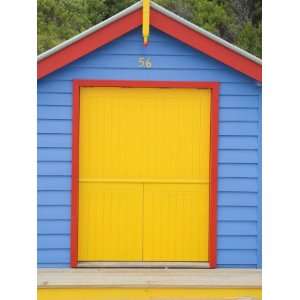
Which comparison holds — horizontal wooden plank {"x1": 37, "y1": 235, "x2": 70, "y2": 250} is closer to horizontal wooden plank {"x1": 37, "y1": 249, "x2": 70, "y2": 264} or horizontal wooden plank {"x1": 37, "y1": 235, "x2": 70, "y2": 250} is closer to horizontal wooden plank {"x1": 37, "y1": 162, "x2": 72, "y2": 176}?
horizontal wooden plank {"x1": 37, "y1": 249, "x2": 70, "y2": 264}

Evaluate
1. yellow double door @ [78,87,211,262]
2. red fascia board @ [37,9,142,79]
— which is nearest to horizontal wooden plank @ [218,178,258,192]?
yellow double door @ [78,87,211,262]

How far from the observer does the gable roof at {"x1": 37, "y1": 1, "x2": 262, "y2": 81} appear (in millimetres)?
7527

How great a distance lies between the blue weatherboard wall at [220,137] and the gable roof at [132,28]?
15 centimetres

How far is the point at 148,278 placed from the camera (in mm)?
7332

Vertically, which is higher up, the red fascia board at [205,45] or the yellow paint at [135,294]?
the red fascia board at [205,45]

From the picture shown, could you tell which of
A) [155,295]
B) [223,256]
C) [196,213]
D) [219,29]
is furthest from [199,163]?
[219,29]

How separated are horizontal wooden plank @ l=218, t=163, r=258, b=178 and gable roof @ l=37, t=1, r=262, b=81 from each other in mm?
1006

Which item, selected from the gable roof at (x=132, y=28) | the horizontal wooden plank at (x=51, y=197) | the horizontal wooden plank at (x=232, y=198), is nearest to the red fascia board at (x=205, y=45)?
the gable roof at (x=132, y=28)

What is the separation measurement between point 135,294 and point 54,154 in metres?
1.79

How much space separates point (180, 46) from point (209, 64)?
375 millimetres

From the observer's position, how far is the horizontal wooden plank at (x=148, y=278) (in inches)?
280

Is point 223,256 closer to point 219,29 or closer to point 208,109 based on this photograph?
A: point 208,109

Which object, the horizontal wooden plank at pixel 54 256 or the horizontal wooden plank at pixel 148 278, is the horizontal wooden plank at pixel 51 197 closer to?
the horizontal wooden plank at pixel 54 256

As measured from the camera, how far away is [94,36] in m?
7.55
